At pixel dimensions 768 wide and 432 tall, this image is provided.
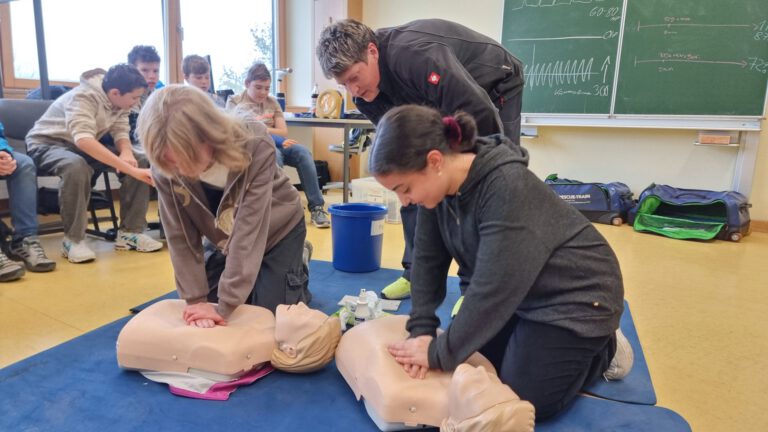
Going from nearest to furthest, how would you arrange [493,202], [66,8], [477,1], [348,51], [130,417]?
[493,202], [130,417], [348,51], [66,8], [477,1]

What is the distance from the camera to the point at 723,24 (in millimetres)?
3229

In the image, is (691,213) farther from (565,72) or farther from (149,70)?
(149,70)

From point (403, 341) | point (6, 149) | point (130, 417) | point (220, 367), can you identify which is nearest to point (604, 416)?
point (403, 341)

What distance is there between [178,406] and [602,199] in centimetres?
314

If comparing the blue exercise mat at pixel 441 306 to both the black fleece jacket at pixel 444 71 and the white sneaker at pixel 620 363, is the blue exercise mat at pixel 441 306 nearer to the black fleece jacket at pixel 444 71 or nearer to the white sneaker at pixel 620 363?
the white sneaker at pixel 620 363

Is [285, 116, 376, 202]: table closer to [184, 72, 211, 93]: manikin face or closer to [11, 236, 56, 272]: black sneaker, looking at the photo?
[184, 72, 211, 93]: manikin face

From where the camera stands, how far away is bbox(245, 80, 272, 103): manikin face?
3139 millimetres

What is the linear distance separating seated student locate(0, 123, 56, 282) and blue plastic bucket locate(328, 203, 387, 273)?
47.0 inches

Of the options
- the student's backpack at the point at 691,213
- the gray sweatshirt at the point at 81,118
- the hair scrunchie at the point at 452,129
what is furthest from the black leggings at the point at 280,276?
the student's backpack at the point at 691,213

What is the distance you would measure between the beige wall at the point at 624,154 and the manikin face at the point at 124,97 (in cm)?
276

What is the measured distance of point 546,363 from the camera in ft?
3.37

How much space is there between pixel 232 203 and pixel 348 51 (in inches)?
20.9

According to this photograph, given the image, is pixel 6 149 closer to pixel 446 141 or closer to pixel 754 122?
pixel 446 141

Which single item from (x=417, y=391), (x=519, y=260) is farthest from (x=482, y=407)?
(x=519, y=260)
